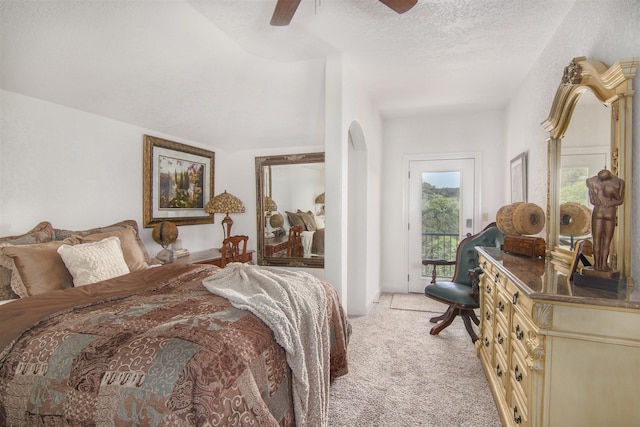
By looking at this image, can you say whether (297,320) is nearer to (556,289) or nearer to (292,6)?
(556,289)

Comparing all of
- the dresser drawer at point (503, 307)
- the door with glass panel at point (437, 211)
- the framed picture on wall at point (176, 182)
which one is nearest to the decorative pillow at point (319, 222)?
the door with glass panel at point (437, 211)

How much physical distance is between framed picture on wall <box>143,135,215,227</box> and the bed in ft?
6.37

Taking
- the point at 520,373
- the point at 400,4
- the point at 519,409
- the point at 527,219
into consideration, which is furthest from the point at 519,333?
the point at 400,4

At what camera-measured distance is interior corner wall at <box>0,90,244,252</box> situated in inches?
96.4

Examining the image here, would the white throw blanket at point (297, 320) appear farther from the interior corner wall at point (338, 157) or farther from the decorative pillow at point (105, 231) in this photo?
the decorative pillow at point (105, 231)

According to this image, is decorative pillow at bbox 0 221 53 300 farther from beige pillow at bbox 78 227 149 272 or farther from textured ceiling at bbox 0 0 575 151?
textured ceiling at bbox 0 0 575 151

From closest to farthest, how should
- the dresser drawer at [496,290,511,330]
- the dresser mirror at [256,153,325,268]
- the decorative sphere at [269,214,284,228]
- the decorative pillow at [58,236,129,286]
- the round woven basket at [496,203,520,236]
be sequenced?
1. the dresser drawer at [496,290,511,330]
2. the decorative pillow at [58,236,129,286]
3. the round woven basket at [496,203,520,236]
4. the dresser mirror at [256,153,325,268]
5. the decorative sphere at [269,214,284,228]

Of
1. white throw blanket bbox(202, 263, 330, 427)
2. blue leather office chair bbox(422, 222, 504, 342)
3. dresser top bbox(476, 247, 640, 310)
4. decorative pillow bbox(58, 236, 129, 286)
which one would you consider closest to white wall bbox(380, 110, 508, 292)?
blue leather office chair bbox(422, 222, 504, 342)

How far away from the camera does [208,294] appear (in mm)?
1881

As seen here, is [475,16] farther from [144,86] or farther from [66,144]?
[66,144]

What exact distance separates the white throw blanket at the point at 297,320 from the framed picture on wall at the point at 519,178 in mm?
2407

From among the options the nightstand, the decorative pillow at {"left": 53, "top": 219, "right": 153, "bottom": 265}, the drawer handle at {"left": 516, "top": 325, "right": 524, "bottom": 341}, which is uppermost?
the decorative pillow at {"left": 53, "top": 219, "right": 153, "bottom": 265}

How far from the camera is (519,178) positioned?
135 inches

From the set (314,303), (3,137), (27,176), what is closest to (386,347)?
(314,303)
